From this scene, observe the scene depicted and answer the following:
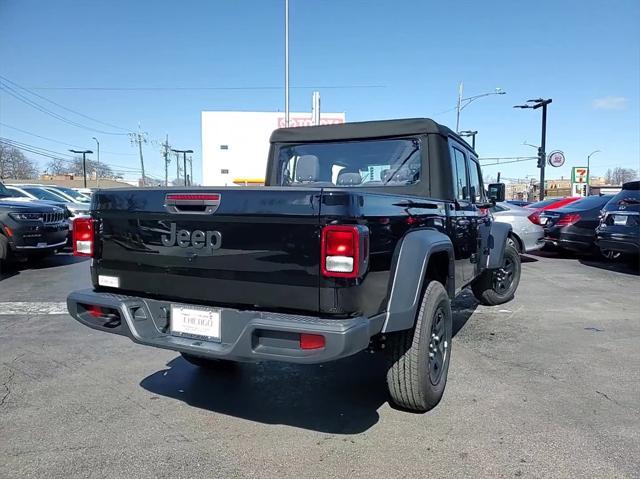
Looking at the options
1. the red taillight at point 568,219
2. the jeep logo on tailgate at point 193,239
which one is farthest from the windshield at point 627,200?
the jeep logo on tailgate at point 193,239

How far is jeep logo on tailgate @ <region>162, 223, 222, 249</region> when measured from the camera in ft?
9.02

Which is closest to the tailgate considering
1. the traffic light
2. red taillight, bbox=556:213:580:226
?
red taillight, bbox=556:213:580:226

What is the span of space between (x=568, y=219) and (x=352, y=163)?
8.78 metres

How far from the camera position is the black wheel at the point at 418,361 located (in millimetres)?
3041

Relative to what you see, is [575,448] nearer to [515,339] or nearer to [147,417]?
[515,339]

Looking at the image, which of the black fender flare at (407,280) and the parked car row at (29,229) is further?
the parked car row at (29,229)

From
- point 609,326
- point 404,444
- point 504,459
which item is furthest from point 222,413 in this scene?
point 609,326

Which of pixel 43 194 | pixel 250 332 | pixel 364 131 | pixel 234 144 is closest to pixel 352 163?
pixel 364 131

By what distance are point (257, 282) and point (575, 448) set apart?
6.90 ft

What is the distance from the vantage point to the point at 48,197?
1504 centimetres

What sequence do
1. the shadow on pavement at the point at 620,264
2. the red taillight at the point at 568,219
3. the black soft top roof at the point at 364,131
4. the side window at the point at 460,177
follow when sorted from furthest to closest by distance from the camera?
the red taillight at the point at 568,219 < the shadow on pavement at the point at 620,264 < the side window at the point at 460,177 < the black soft top roof at the point at 364,131

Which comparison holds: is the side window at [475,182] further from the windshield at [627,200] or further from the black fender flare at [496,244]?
the windshield at [627,200]

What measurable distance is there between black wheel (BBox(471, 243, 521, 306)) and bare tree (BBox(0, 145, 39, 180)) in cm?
7310

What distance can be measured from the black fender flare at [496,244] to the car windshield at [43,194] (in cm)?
1381
